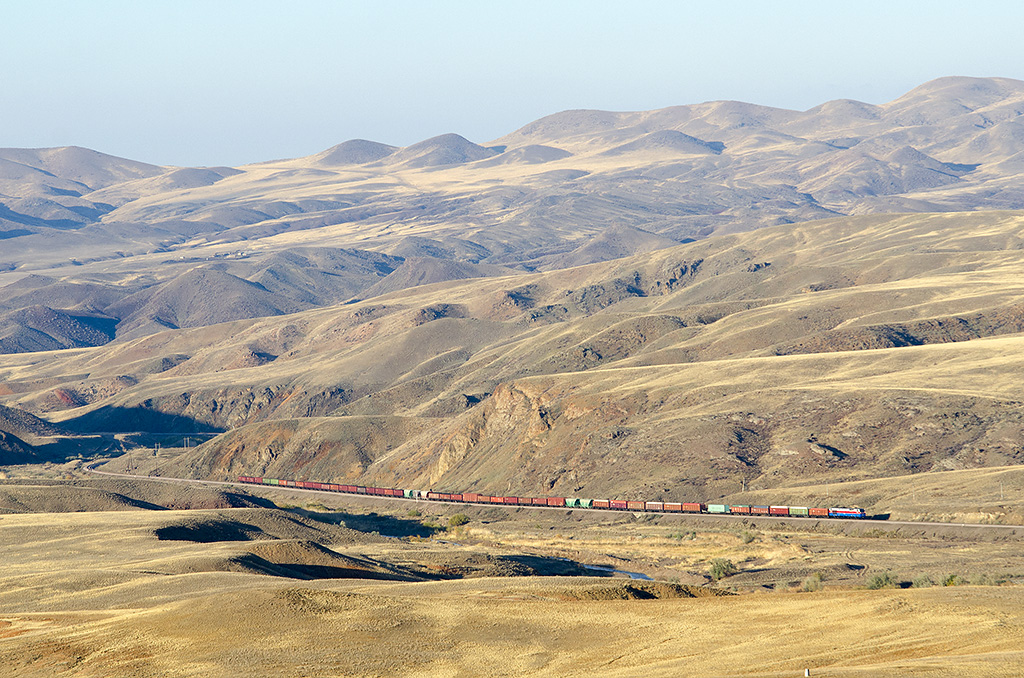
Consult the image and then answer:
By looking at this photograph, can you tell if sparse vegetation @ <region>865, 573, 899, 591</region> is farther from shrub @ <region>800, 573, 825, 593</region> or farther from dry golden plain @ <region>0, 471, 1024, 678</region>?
shrub @ <region>800, 573, 825, 593</region>

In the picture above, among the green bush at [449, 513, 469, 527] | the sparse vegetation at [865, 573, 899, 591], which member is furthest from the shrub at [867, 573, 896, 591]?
the green bush at [449, 513, 469, 527]

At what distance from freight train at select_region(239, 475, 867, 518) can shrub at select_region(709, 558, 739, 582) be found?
1431cm

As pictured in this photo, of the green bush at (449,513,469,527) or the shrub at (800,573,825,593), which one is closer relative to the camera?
the shrub at (800,573,825,593)

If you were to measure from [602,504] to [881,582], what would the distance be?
3632 centimetres

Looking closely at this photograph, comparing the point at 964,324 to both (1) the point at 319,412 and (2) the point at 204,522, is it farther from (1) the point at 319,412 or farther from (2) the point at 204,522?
(2) the point at 204,522

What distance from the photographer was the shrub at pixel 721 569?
64.1 meters

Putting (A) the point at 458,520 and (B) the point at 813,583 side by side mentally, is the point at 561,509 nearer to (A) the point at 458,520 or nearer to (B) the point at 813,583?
(A) the point at 458,520

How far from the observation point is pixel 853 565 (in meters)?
63.6

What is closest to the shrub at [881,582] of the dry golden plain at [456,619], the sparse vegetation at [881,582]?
the sparse vegetation at [881,582]

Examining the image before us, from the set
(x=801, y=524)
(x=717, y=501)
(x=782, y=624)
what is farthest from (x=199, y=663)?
(x=717, y=501)

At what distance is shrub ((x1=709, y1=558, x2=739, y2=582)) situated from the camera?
64062 mm

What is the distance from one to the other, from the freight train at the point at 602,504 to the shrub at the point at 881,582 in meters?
20.7

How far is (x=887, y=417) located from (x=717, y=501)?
16415 millimetres

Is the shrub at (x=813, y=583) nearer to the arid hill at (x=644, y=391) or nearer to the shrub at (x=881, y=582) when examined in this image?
the shrub at (x=881, y=582)
